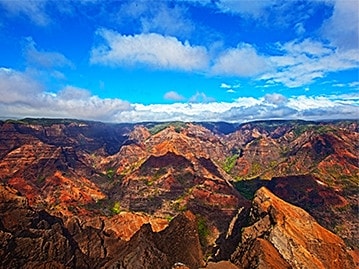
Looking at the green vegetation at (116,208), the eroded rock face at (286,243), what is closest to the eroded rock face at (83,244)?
the eroded rock face at (286,243)

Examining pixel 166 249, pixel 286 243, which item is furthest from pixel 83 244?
pixel 286 243

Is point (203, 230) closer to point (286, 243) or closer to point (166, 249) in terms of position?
point (166, 249)

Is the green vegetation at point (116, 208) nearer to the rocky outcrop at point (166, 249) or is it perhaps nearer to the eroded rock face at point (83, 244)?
the eroded rock face at point (83, 244)

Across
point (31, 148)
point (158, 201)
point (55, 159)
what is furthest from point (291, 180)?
point (31, 148)

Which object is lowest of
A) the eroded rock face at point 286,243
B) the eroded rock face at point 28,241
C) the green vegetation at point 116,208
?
the green vegetation at point 116,208

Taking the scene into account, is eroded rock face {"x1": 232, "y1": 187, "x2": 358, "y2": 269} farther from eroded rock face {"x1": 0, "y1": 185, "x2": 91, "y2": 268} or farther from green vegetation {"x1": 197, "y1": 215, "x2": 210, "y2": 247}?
eroded rock face {"x1": 0, "y1": 185, "x2": 91, "y2": 268}

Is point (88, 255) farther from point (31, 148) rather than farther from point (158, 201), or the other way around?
point (31, 148)

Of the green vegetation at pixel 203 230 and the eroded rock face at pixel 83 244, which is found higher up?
the eroded rock face at pixel 83 244

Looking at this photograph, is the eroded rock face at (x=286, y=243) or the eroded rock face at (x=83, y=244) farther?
the eroded rock face at (x=83, y=244)
